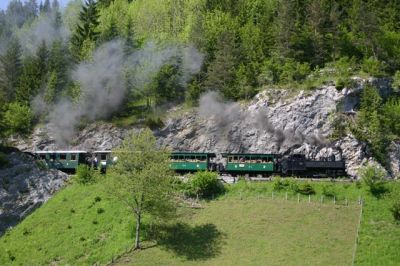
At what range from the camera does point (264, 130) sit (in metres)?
62.2

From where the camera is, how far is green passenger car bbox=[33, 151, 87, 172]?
5872cm

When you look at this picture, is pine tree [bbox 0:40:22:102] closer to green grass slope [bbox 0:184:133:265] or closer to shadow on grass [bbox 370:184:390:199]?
green grass slope [bbox 0:184:133:265]

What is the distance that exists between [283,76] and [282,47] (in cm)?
644

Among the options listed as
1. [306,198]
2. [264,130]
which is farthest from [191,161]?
[306,198]

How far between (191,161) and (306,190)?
45.8 feet

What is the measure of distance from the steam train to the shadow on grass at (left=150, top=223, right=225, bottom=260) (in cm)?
1275

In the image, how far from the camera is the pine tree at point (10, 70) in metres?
81.3

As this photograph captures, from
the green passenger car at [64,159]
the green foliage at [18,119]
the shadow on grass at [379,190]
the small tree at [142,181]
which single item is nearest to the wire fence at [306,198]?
the shadow on grass at [379,190]

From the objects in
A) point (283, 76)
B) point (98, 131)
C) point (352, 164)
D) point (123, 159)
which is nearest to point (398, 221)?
point (352, 164)

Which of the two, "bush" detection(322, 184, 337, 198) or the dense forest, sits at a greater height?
the dense forest

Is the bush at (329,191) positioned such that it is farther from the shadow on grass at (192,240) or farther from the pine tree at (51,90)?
the pine tree at (51,90)

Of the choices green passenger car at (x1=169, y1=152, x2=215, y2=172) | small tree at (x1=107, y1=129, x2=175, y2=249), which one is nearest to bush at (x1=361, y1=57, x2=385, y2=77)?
green passenger car at (x1=169, y1=152, x2=215, y2=172)

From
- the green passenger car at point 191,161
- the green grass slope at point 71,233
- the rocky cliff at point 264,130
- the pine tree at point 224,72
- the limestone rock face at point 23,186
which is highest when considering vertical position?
the pine tree at point 224,72

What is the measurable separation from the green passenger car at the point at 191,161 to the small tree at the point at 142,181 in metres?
11.1
